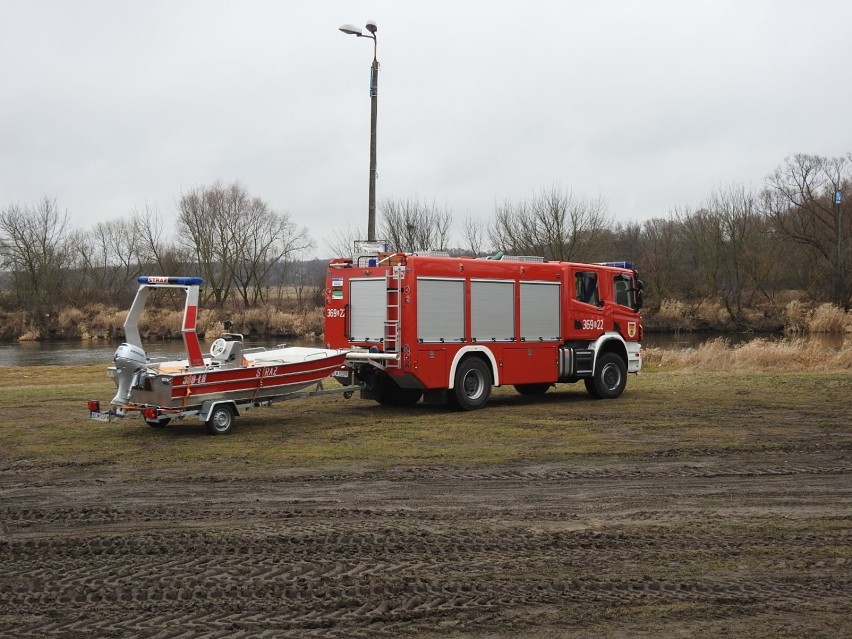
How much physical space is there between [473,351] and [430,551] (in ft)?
28.1

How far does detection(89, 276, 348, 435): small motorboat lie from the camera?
12125mm

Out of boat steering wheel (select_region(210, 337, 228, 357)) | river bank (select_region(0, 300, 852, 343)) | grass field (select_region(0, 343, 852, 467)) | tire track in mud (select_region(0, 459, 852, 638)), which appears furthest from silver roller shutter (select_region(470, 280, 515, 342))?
river bank (select_region(0, 300, 852, 343))

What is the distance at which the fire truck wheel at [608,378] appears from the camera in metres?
17.2

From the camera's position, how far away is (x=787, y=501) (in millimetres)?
8570

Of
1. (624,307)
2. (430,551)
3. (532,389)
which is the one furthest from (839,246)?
(430,551)

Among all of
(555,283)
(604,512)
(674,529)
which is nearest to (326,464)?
(604,512)

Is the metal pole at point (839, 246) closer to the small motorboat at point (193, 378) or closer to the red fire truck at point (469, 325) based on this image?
the red fire truck at point (469, 325)

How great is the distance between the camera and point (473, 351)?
15.3 m

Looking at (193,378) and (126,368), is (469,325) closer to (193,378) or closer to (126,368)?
(193,378)

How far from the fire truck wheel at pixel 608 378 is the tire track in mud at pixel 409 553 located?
7.38m

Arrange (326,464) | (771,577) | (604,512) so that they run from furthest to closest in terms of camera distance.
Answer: (326,464)
(604,512)
(771,577)

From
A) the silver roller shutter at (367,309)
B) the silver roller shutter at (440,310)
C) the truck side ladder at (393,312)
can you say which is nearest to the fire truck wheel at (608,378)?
the silver roller shutter at (440,310)

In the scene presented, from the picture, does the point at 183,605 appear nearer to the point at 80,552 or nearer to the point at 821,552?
the point at 80,552

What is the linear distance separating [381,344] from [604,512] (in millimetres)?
7214
